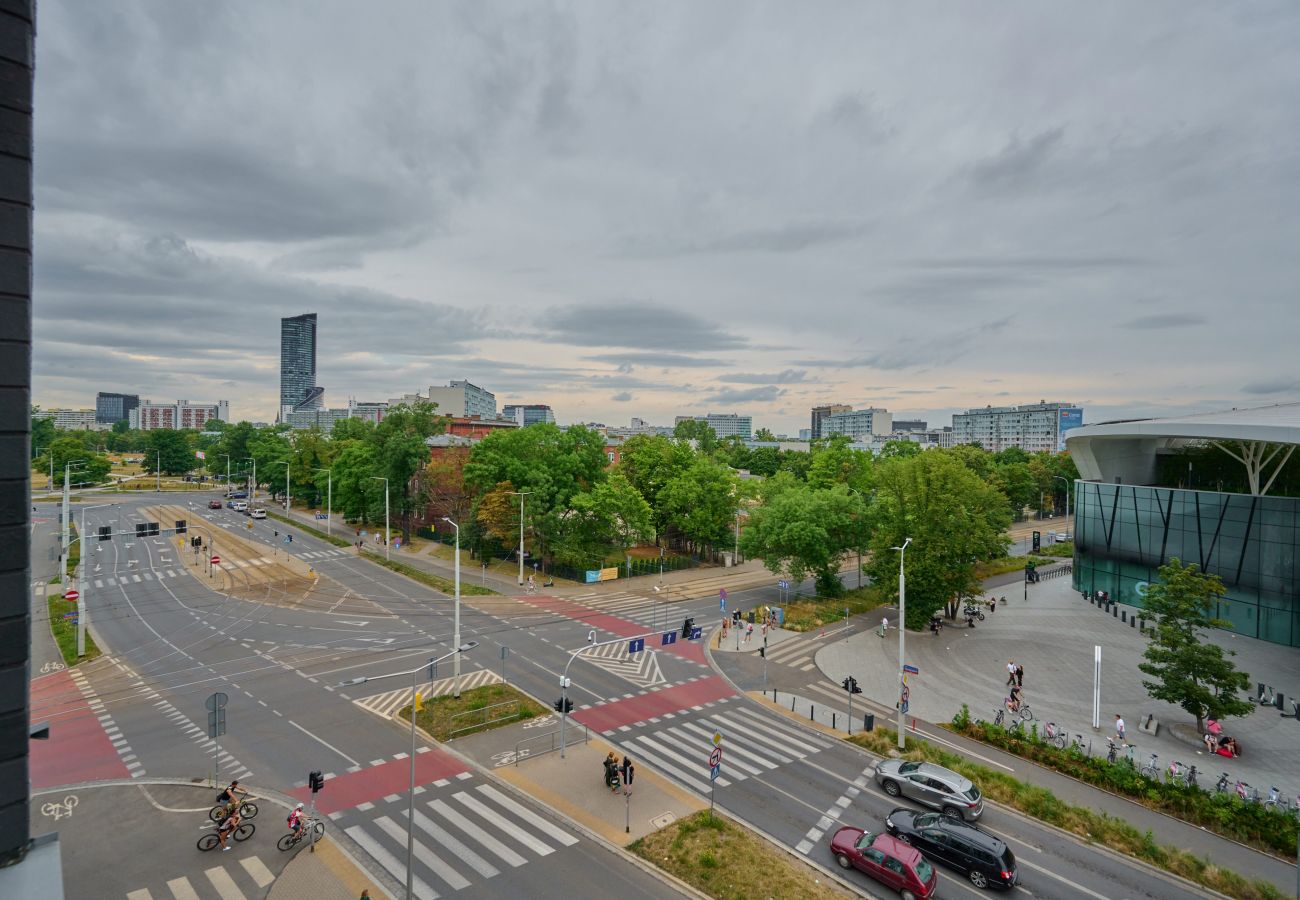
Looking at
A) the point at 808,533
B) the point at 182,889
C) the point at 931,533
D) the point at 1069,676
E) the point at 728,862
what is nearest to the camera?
the point at 182,889

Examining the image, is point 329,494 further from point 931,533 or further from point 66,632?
point 931,533

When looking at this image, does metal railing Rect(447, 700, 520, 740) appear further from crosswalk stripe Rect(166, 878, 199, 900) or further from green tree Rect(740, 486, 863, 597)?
green tree Rect(740, 486, 863, 597)

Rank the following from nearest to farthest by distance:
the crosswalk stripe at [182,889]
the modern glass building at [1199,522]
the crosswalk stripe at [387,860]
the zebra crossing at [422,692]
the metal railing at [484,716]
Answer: the crosswalk stripe at [182,889]
the crosswalk stripe at [387,860]
the metal railing at [484,716]
the zebra crossing at [422,692]
the modern glass building at [1199,522]

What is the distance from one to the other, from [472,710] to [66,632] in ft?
97.5

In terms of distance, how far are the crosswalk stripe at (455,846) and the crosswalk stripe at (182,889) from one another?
585cm

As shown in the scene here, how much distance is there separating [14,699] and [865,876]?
19948 millimetres

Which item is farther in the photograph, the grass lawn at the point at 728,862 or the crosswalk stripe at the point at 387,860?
the grass lawn at the point at 728,862

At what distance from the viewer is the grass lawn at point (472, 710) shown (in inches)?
1065

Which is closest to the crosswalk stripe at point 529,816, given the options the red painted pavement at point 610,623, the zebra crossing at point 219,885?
the zebra crossing at point 219,885

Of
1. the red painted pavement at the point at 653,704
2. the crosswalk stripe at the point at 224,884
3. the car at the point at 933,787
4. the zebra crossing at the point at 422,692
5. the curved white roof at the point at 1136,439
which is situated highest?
the curved white roof at the point at 1136,439

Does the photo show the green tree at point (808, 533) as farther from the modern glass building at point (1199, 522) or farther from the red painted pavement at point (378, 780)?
the red painted pavement at point (378, 780)

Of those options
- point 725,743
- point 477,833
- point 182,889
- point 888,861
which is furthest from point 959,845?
point 182,889

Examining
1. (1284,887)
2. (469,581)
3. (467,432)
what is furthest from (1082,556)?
(467,432)

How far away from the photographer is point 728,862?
60.4 feet
